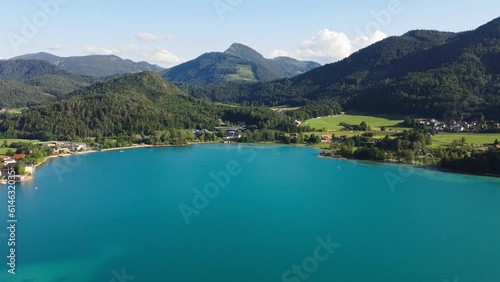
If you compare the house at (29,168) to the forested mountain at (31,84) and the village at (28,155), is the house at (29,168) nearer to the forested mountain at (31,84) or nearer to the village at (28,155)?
the village at (28,155)

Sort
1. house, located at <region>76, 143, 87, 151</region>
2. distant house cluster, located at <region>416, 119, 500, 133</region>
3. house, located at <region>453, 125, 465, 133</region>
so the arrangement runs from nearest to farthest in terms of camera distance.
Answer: house, located at <region>76, 143, 87, 151</region>, distant house cluster, located at <region>416, 119, 500, 133</region>, house, located at <region>453, 125, 465, 133</region>

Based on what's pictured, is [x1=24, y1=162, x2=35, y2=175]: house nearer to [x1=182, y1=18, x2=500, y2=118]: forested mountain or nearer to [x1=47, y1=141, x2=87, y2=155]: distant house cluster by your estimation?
[x1=47, y1=141, x2=87, y2=155]: distant house cluster

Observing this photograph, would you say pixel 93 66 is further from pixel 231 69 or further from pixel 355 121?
pixel 355 121

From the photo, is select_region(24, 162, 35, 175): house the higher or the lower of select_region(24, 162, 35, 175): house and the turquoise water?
the higher

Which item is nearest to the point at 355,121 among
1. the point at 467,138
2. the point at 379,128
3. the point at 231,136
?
the point at 379,128

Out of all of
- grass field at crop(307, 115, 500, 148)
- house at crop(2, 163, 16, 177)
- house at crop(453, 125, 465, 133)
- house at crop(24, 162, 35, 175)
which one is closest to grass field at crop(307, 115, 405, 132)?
grass field at crop(307, 115, 500, 148)

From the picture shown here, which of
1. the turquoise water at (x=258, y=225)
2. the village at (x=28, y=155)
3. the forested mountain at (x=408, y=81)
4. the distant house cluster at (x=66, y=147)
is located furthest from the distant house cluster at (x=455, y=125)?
the village at (x=28, y=155)

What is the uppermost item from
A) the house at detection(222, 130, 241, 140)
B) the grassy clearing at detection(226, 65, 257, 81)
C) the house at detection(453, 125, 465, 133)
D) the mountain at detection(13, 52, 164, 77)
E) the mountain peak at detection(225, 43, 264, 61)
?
the mountain peak at detection(225, 43, 264, 61)
